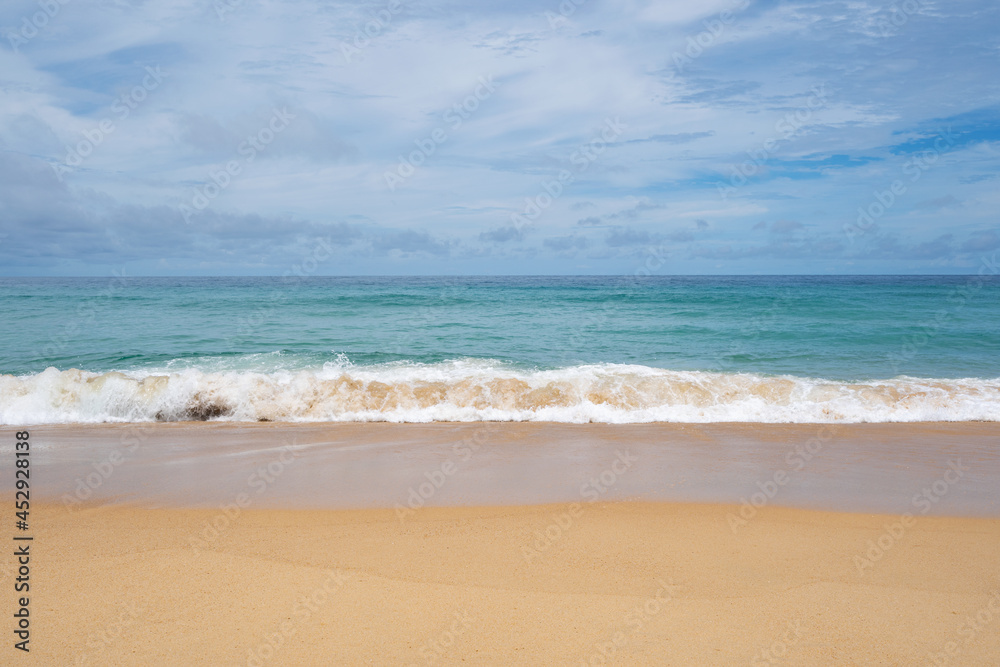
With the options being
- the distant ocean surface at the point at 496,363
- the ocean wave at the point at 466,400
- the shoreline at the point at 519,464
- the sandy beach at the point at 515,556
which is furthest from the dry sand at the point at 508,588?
the distant ocean surface at the point at 496,363

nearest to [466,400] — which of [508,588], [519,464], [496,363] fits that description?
[496,363]

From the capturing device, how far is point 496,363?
13641mm

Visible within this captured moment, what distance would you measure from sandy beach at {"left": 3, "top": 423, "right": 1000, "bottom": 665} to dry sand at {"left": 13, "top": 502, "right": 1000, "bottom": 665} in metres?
0.02

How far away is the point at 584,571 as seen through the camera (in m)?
3.86

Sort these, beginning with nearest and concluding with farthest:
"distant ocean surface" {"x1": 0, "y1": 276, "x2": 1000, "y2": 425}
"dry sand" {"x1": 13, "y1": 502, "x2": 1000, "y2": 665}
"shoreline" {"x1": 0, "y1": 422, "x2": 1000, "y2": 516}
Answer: "dry sand" {"x1": 13, "y1": 502, "x2": 1000, "y2": 665} < "shoreline" {"x1": 0, "y1": 422, "x2": 1000, "y2": 516} < "distant ocean surface" {"x1": 0, "y1": 276, "x2": 1000, "y2": 425}

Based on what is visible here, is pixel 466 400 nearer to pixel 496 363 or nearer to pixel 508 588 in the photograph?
pixel 496 363

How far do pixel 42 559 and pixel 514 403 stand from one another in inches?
275

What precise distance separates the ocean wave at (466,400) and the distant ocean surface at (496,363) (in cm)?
3

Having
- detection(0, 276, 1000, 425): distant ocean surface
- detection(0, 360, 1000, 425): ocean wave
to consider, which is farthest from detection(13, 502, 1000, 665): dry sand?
detection(0, 276, 1000, 425): distant ocean surface

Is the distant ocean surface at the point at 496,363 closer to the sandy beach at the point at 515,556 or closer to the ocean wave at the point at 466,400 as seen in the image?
the ocean wave at the point at 466,400

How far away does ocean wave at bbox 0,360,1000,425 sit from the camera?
9.55 meters

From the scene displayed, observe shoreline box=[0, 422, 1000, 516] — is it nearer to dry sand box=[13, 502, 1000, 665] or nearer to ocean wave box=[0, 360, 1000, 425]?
dry sand box=[13, 502, 1000, 665]

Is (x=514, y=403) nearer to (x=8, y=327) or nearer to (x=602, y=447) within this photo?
(x=602, y=447)

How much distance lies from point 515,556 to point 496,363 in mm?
9595
